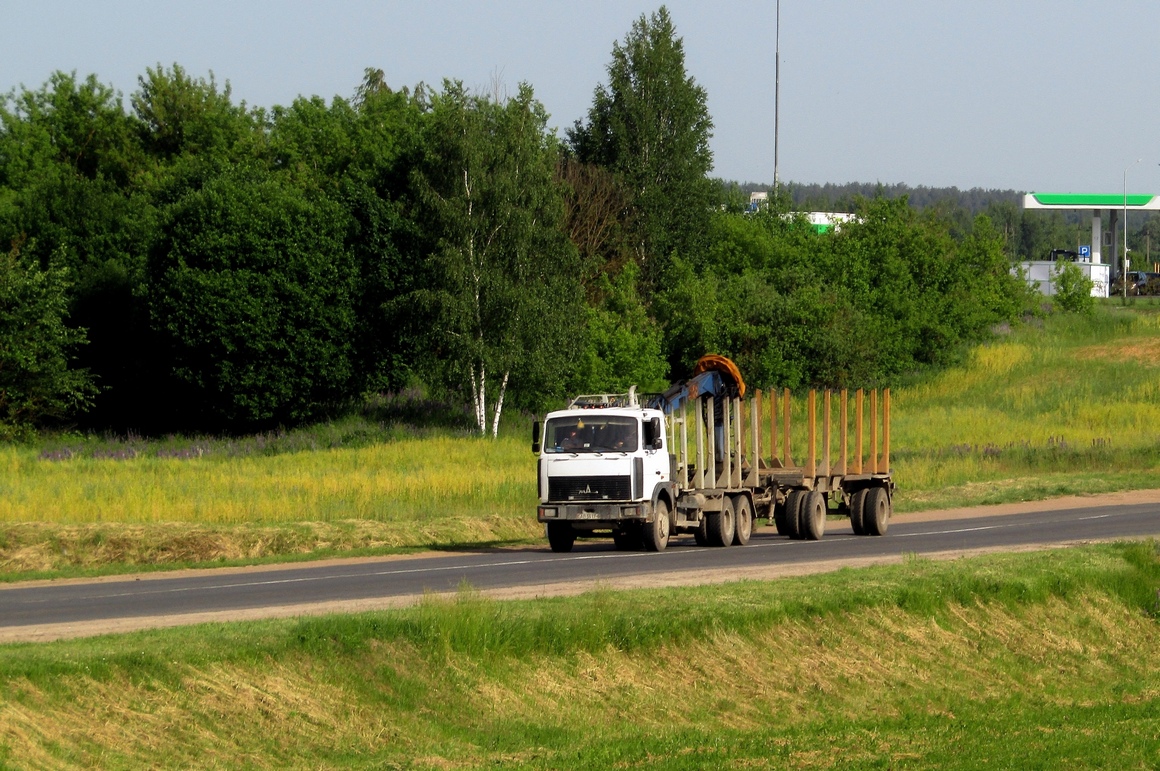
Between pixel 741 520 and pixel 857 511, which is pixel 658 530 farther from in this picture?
pixel 857 511

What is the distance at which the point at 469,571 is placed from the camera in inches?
905

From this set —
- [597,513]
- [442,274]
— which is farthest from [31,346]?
[597,513]

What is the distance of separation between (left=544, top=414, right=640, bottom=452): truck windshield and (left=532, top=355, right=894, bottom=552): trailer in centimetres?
2

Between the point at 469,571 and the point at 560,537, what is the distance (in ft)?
15.0

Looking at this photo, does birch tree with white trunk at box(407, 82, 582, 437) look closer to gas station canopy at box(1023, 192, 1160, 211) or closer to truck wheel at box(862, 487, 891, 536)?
truck wheel at box(862, 487, 891, 536)

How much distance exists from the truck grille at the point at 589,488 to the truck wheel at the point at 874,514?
7138 millimetres

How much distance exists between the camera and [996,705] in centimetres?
1470

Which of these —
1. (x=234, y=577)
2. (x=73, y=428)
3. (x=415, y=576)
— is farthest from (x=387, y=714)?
(x=73, y=428)

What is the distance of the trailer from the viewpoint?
2609 cm

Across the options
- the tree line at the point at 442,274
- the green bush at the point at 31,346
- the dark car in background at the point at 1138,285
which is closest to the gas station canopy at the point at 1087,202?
the dark car in background at the point at 1138,285

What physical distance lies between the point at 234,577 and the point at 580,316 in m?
35.2

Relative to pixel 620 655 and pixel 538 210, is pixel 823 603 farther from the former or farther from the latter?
pixel 538 210

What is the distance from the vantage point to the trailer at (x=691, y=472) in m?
26.1

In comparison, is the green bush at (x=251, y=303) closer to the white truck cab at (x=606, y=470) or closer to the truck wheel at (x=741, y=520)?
the truck wheel at (x=741, y=520)
